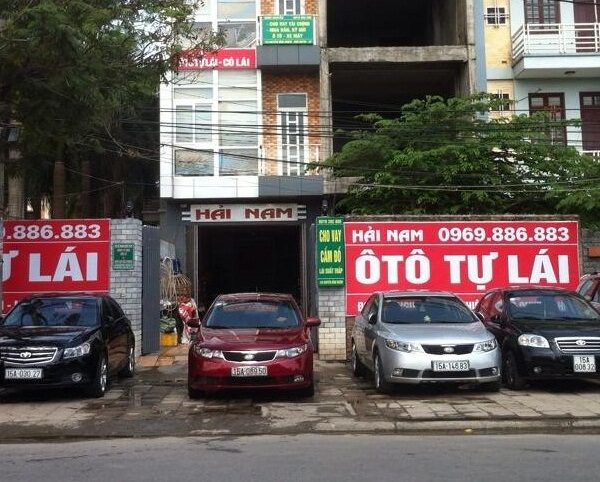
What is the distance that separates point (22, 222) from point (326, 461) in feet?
38.1

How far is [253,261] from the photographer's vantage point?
1169 inches

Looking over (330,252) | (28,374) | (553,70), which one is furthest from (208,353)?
(553,70)

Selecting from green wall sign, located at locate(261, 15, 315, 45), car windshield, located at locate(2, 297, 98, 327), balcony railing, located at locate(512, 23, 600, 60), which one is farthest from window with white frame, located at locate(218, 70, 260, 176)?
car windshield, located at locate(2, 297, 98, 327)

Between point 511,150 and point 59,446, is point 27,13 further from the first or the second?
point 511,150

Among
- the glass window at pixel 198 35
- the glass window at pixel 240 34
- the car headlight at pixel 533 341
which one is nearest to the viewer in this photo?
the car headlight at pixel 533 341

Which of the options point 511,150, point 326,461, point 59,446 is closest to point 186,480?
point 326,461

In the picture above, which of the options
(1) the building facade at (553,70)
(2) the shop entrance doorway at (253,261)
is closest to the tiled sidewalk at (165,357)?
(2) the shop entrance doorway at (253,261)

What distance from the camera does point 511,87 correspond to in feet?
81.5

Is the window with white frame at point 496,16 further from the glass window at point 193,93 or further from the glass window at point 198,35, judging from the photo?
the glass window at point 193,93

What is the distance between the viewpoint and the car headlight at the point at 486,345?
34.0 ft

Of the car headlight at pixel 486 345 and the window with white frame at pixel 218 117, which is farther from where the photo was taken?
the window with white frame at pixel 218 117

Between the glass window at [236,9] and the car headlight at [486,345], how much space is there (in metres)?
16.8

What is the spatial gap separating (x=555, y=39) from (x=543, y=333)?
16904 millimetres

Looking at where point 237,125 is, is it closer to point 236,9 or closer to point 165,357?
point 236,9
